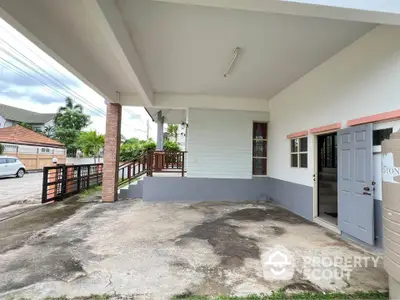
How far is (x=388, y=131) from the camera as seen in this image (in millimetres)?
3297

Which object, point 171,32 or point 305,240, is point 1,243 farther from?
point 305,240

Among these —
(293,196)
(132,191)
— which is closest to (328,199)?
(293,196)

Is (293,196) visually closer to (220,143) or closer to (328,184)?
(328,184)

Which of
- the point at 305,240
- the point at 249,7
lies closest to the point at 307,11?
the point at 249,7

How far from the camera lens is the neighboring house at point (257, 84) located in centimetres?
301

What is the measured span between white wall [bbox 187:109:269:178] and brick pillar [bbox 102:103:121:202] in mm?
2312

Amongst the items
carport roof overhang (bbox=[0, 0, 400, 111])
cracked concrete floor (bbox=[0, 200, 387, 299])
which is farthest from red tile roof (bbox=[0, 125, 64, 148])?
carport roof overhang (bbox=[0, 0, 400, 111])

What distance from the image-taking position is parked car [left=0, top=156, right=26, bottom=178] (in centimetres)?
1216

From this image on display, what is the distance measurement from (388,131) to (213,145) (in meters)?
4.67

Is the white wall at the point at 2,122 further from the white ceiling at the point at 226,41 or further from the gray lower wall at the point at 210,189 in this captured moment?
the white ceiling at the point at 226,41

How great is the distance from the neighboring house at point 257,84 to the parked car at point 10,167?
9749mm

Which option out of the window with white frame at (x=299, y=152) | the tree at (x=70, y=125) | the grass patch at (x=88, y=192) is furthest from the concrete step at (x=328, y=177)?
the tree at (x=70, y=125)

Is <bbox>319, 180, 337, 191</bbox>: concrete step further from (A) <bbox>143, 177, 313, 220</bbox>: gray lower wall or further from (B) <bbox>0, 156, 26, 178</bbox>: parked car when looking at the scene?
(B) <bbox>0, 156, 26, 178</bbox>: parked car

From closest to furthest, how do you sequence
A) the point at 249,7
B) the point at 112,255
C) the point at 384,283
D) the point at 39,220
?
the point at 249,7 → the point at 384,283 → the point at 112,255 → the point at 39,220
